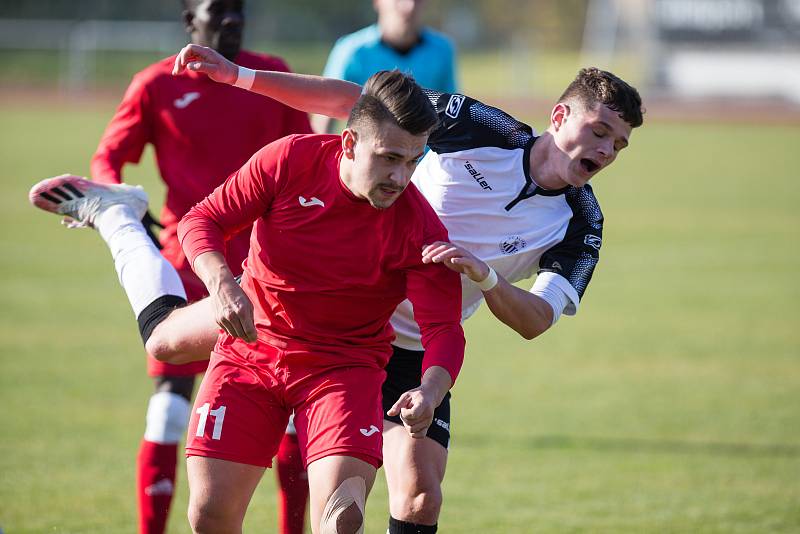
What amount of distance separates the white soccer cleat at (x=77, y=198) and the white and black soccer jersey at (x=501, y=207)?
1418 mm

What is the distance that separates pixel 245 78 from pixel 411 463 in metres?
1.71

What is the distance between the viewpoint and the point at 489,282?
3.92 m

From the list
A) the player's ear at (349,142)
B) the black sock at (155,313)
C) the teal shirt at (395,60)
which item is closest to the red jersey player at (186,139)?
the black sock at (155,313)

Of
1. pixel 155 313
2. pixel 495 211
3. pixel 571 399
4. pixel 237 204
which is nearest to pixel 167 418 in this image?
pixel 155 313

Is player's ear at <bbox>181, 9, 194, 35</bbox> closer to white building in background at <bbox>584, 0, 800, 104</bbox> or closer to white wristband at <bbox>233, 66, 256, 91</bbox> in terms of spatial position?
white wristband at <bbox>233, 66, 256, 91</bbox>

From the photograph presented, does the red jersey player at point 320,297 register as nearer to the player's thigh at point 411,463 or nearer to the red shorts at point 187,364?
the player's thigh at point 411,463

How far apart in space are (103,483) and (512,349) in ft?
17.7

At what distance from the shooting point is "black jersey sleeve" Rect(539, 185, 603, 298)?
449cm

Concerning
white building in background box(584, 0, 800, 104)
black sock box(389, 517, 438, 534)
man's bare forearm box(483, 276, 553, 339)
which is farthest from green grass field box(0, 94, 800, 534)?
white building in background box(584, 0, 800, 104)

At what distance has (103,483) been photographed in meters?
6.69

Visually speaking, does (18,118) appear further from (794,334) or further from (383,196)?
(383,196)

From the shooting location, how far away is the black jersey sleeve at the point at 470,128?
468 cm

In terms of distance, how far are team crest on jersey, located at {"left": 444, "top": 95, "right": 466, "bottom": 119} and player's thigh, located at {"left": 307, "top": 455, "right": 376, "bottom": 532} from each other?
1.64 metres

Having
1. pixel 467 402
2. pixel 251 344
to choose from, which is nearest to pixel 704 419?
pixel 467 402
